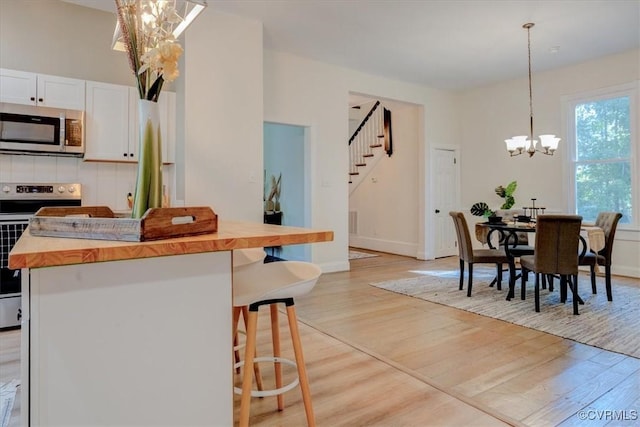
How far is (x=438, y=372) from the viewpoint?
2311 millimetres

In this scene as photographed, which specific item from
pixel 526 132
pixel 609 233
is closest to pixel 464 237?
pixel 609 233

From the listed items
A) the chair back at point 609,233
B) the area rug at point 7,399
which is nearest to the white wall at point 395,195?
the chair back at point 609,233

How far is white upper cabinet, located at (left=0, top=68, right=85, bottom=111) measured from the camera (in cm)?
319

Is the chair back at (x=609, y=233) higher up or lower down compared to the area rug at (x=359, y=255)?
higher up

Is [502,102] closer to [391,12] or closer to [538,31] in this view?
[538,31]

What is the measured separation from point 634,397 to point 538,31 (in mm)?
4039

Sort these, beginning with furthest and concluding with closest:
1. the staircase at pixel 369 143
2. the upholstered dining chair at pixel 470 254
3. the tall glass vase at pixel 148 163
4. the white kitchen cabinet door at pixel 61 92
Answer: the staircase at pixel 369 143 → the upholstered dining chair at pixel 470 254 → the white kitchen cabinet door at pixel 61 92 → the tall glass vase at pixel 148 163

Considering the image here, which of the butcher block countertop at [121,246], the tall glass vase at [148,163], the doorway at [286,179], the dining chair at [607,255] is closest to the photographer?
the butcher block countertop at [121,246]

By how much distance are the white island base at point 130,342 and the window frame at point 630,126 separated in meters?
5.87

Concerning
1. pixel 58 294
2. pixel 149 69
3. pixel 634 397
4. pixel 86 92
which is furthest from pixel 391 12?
pixel 58 294

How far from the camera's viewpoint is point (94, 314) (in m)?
1.06

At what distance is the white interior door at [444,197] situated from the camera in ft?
22.4

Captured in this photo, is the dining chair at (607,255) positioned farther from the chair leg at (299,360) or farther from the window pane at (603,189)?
the chair leg at (299,360)

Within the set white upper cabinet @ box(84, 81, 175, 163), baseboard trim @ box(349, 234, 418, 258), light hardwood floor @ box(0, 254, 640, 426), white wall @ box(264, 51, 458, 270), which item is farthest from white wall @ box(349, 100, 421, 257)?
white upper cabinet @ box(84, 81, 175, 163)
